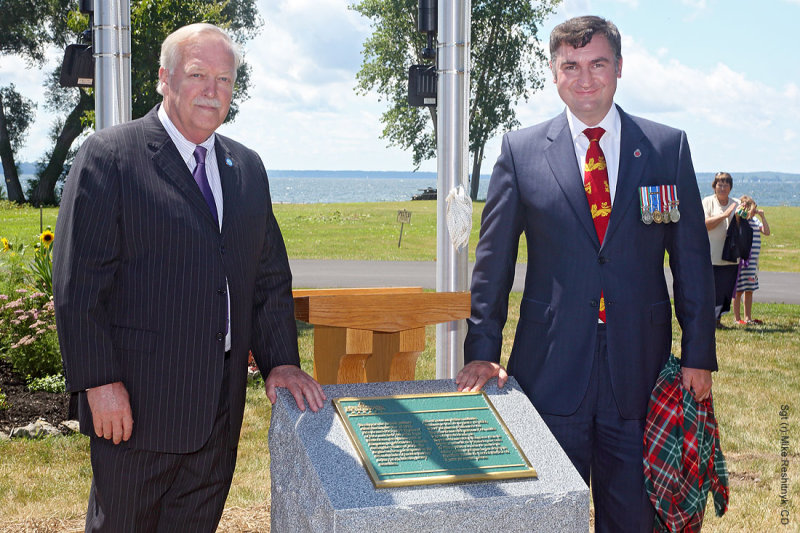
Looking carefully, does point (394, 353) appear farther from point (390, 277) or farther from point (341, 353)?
point (390, 277)

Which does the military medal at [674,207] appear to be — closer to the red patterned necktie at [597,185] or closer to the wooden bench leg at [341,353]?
the red patterned necktie at [597,185]

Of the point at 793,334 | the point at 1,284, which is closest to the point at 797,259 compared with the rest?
the point at 793,334

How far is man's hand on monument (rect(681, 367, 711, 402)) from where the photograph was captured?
3105 mm

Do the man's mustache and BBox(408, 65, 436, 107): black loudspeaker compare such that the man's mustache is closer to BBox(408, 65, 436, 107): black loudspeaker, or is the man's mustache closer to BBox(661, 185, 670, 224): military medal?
BBox(661, 185, 670, 224): military medal

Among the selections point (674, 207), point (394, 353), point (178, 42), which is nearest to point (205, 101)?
point (178, 42)

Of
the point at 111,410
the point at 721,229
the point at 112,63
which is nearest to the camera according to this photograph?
the point at 111,410

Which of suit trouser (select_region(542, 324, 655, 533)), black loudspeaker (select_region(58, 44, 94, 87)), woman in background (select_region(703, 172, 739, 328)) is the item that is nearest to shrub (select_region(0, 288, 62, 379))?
black loudspeaker (select_region(58, 44, 94, 87))

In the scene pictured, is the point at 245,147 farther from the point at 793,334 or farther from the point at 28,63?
the point at 28,63

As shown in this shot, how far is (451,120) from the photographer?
15.8 ft

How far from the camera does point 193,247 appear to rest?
2.83 meters

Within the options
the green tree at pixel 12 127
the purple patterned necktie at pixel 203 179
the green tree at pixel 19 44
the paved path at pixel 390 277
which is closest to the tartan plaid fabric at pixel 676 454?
the purple patterned necktie at pixel 203 179

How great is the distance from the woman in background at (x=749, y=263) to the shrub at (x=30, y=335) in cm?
776

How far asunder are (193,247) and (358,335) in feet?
3.35

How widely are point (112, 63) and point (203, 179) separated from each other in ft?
8.95
